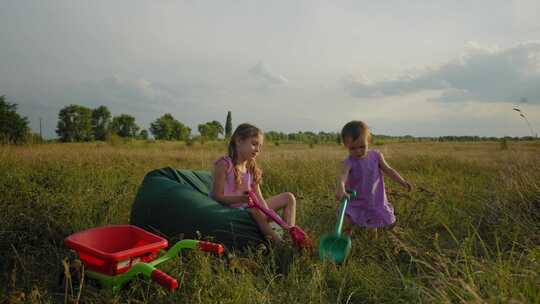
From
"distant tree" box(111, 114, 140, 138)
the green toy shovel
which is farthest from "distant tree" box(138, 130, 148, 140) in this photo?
the green toy shovel

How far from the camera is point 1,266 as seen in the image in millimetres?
2650

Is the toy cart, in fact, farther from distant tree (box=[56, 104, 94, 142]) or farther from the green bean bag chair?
distant tree (box=[56, 104, 94, 142])

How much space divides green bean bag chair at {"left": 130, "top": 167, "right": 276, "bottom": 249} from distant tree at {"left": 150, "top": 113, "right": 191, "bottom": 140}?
226 ft

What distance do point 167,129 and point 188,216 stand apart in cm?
7159

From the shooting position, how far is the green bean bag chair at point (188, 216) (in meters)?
2.81

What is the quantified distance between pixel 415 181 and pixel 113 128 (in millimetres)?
68022

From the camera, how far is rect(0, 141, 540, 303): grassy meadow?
1975 mm

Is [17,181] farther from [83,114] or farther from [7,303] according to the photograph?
[83,114]

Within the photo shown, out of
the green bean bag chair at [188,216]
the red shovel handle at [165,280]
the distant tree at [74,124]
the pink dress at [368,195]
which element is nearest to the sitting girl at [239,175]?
the green bean bag chair at [188,216]

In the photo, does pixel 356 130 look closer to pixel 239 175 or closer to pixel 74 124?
pixel 239 175

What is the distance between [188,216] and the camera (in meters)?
2.89

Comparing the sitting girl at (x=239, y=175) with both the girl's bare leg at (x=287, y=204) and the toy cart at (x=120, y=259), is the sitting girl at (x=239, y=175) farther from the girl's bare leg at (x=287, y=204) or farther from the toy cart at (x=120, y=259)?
the toy cart at (x=120, y=259)

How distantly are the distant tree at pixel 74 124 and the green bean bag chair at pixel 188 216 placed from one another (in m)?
65.2

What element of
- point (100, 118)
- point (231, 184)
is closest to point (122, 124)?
point (100, 118)
